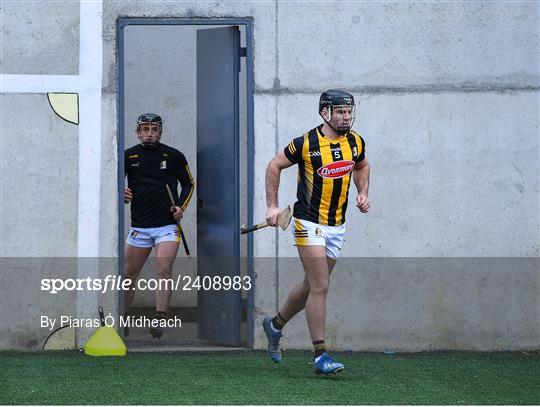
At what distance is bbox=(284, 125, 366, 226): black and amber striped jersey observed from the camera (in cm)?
799

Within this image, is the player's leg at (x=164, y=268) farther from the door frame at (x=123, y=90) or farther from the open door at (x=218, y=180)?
the door frame at (x=123, y=90)

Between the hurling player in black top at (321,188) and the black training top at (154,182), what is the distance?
9.76 ft

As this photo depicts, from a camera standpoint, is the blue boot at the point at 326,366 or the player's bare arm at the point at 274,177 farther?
the player's bare arm at the point at 274,177

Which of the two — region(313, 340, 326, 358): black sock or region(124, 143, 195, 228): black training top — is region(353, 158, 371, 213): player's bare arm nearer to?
region(313, 340, 326, 358): black sock

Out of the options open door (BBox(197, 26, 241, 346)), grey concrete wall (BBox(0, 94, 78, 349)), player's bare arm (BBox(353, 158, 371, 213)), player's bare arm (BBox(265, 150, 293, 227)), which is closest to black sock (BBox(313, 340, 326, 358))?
player's bare arm (BBox(265, 150, 293, 227))

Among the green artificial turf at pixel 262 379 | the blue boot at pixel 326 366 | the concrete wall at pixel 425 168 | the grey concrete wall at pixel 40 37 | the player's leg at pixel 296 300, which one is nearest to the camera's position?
the green artificial turf at pixel 262 379

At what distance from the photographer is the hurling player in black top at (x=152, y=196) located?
10844mm

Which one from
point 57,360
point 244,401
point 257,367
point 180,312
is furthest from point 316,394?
point 180,312

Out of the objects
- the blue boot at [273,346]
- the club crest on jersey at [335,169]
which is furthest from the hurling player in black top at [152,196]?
the club crest on jersey at [335,169]

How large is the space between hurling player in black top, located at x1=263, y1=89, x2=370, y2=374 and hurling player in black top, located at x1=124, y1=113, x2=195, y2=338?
290 cm

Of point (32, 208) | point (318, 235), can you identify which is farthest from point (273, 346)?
point (32, 208)

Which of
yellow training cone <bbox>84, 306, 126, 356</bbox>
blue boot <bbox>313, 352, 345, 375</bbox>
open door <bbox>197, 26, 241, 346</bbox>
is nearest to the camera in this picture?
blue boot <bbox>313, 352, 345, 375</bbox>

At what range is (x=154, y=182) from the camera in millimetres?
10961

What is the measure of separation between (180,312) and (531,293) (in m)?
4.71
